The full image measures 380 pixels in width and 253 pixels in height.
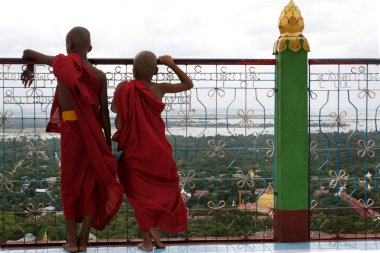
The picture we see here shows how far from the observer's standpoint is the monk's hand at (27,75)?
5.76 meters

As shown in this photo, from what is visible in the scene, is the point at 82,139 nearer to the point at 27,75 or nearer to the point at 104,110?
the point at 104,110

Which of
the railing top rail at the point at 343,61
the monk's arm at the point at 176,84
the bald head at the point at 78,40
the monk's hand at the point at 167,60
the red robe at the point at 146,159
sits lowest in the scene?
the red robe at the point at 146,159

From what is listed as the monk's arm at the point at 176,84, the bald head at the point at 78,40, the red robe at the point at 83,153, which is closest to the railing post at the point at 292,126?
the monk's arm at the point at 176,84

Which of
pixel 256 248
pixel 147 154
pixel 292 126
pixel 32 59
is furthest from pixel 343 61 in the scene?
pixel 32 59

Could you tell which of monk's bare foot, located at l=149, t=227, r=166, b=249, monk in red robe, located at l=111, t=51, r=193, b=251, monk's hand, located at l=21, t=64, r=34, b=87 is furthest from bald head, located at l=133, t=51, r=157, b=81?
monk's bare foot, located at l=149, t=227, r=166, b=249

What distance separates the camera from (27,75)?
5.76m

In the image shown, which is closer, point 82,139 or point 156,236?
point 82,139

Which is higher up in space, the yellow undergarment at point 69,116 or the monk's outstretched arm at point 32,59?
the monk's outstretched arm at point 32,59

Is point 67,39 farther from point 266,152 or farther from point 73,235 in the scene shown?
point 266,152

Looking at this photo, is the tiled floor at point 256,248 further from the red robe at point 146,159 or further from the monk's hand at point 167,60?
the monk's hand at point 167,60

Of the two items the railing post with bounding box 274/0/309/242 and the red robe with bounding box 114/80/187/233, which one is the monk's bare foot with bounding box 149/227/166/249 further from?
the railing post with bounding box 274/0/309/242

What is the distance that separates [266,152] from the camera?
6.18m

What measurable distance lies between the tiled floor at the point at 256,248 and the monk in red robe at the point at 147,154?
34cm

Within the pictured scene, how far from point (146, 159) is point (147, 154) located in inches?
1.9
